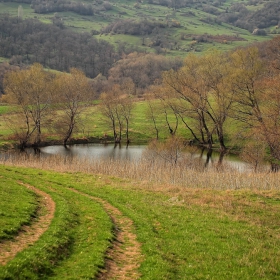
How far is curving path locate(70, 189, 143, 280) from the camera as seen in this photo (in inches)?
495

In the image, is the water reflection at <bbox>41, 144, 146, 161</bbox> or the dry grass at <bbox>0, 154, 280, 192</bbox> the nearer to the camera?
the dry grass at <bbox>0, 154, 280, 192</bbox>

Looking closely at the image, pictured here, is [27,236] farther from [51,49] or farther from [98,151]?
[51,49]

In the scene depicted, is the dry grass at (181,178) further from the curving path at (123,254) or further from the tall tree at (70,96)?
the tall tree at (70,96)

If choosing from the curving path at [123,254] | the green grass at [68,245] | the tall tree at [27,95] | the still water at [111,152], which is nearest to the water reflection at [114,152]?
the still water at [111,152]

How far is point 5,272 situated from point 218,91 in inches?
2173

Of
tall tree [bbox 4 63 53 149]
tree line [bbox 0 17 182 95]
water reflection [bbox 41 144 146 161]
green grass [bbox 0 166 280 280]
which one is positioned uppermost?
tree line [bbox 0 17 182 95]

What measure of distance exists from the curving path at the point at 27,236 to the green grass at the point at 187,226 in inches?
61.8

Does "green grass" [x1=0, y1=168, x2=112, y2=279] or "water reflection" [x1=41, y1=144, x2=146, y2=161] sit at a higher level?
"green grass" [x1=0, y1=168, x2=112, y2=279]

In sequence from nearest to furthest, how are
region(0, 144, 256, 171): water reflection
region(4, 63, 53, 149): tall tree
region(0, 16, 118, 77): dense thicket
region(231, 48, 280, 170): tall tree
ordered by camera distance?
region(231, 48, 280, 170): tall tree, region(0, 144, 256, 171): water reflection, region(4, 63, 53, 149): tall tree, region(0, 16, 118, 77): dense thicket

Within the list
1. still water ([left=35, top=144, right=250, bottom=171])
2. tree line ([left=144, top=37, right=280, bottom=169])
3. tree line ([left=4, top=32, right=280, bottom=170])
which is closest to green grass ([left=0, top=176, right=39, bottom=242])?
tree line ([left=144, top=37, right=280, bottom=169])

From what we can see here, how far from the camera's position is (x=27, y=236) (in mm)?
14695

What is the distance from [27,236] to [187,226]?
8586mm

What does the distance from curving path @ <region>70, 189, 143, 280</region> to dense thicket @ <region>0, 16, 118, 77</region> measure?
15350cm

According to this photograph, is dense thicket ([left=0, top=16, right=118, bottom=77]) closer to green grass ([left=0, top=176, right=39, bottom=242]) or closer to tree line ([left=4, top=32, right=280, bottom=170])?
tree line ([left=4, top=32, right=280, bottom=170])
